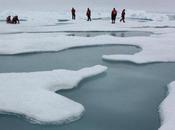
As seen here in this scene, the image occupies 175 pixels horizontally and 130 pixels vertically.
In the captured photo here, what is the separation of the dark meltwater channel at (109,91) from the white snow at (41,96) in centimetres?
13

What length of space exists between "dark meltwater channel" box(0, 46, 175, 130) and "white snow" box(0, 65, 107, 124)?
0.13 m

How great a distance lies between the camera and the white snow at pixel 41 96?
533 centimetres

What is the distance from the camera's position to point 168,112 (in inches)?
210

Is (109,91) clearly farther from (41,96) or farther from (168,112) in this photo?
(168,112)

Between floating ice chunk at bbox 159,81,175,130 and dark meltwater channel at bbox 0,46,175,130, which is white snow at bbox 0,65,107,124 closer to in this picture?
dark meltwater channel at bbox 0,46,175,130

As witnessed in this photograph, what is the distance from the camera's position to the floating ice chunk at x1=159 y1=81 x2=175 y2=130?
15.7 ft

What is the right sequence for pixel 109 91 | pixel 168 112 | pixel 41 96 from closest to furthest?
1. pixel 168 112
2. pixel 41 96
3. pixel 109 91

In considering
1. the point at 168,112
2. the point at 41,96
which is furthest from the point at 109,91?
the point at 168,112

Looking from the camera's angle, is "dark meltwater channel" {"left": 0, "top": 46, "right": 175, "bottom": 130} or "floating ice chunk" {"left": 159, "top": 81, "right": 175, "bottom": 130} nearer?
"floating ice chunk" {"left": 159, "top": 81, "right": 175, "bottom": 130}

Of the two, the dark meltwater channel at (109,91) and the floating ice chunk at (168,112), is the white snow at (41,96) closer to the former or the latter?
the dark meltwater channel at (109,91)

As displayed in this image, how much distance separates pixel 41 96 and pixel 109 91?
150 centimetres

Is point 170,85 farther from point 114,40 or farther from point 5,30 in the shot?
point 5,30

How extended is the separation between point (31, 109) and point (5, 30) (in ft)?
43.9

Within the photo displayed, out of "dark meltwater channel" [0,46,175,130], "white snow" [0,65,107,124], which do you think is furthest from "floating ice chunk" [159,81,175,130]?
"white snow" [0,65,107,124]
